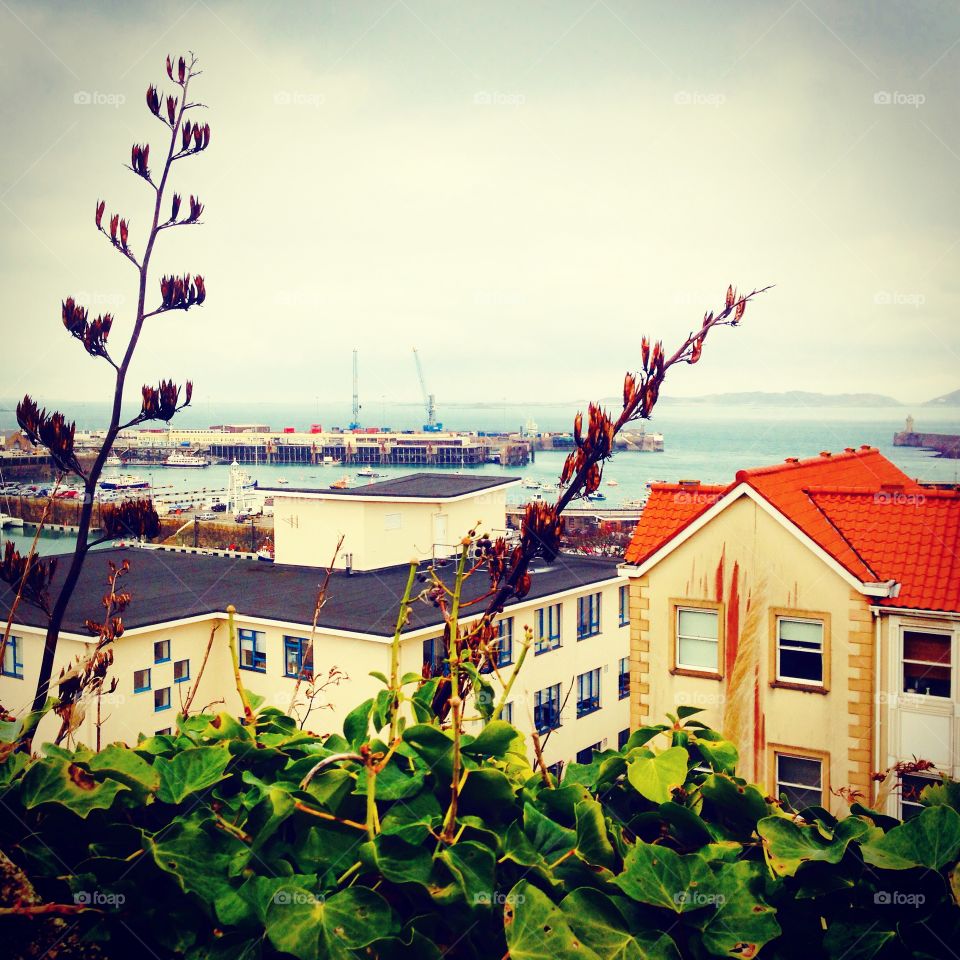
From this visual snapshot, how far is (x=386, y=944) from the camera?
638 mm

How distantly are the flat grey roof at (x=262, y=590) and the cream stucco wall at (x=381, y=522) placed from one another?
275mm

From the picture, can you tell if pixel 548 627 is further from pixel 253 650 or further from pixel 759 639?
pixel 759 639

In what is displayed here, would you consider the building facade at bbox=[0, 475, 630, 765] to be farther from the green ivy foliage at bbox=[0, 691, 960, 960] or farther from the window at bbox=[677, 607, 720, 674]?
the green ivy foliage at bbox=[0, 691, 960, 960]

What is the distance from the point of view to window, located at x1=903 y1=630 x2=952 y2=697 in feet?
13.5

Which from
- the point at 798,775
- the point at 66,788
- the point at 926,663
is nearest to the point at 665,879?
the point at 66,788

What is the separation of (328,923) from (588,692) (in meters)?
11.1

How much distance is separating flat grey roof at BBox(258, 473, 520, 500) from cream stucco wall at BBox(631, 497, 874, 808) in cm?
635

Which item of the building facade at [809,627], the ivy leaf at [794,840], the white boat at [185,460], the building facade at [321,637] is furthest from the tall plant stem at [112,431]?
the white boat at [185,460]

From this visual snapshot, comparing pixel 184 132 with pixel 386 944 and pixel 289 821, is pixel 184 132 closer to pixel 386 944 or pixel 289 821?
pixel 289 821

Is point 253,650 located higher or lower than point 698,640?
lower

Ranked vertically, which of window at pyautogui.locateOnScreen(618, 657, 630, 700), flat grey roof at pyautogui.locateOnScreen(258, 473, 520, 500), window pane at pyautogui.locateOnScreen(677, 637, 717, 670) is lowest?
window at pyautogui.locateOnScreen(618, 657, 630, 700)

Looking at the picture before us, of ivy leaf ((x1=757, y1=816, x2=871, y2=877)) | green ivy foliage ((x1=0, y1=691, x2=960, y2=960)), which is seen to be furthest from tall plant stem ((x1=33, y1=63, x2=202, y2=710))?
ivy leaf ((x1=757, y1=816, x2=871, y2=877))

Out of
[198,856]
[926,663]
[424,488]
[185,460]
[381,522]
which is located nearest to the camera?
[198,856]

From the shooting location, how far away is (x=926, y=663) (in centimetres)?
424
